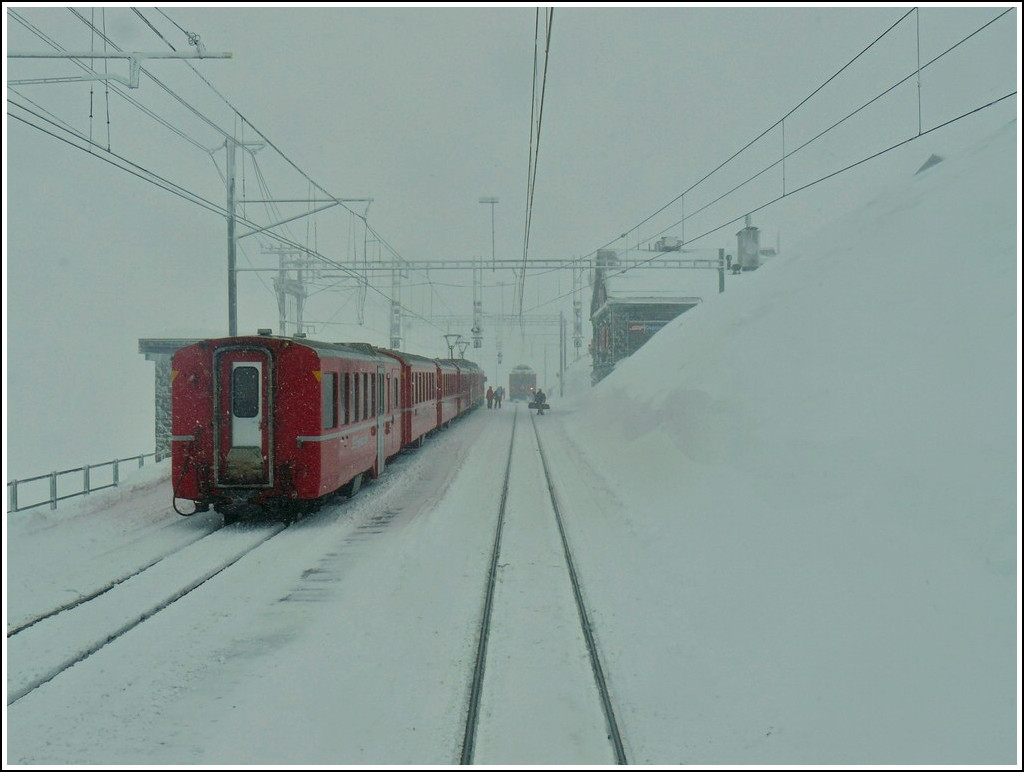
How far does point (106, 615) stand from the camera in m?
7.78

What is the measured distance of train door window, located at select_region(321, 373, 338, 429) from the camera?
12203 mm

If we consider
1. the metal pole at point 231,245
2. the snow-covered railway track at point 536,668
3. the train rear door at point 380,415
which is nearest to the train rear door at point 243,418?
the snow-covered railway track at point 536,668

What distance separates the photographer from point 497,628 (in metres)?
7.46

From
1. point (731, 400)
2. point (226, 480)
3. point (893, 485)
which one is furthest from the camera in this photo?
point (731, 400)

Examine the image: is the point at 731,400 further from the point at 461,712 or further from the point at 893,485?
the point at 461,712

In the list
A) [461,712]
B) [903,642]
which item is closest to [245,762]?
[461,712]

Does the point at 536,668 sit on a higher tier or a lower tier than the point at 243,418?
lower

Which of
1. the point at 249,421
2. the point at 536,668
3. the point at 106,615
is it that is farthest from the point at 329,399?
the point at 536,668

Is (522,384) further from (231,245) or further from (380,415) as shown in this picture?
(380,415)

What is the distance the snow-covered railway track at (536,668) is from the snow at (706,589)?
4cm

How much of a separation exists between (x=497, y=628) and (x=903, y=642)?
3604mm

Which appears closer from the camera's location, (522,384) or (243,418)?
(243,418)

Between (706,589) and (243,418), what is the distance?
25.1ft

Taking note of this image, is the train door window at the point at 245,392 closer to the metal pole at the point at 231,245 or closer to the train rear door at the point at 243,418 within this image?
the train rear door at the point at 243,418
